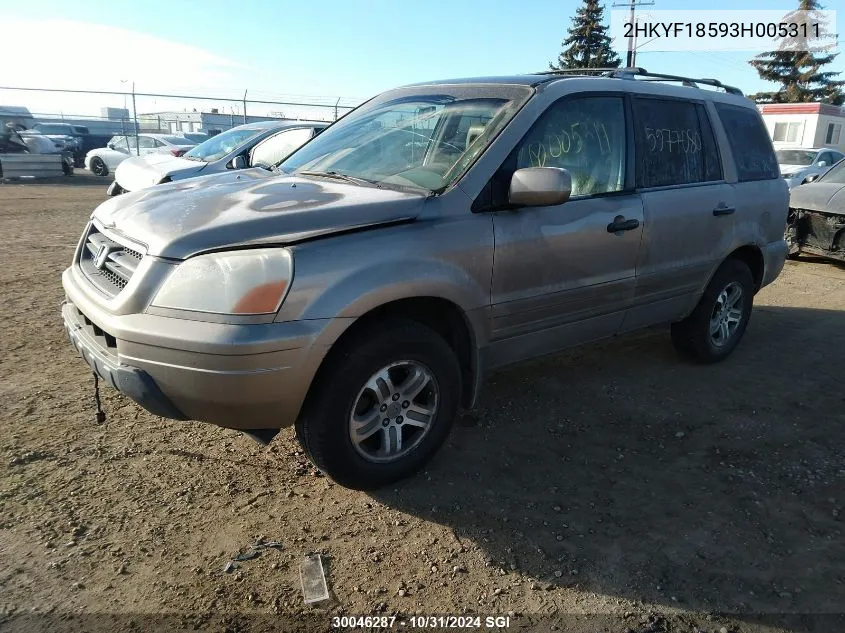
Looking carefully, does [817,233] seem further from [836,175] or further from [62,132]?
[62,132]

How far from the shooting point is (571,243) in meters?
3.53

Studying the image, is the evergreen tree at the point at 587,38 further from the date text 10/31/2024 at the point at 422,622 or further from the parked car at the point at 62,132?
the date text 10/31/2024 at the point at 422,622

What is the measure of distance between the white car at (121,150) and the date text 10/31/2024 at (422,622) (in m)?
19.5

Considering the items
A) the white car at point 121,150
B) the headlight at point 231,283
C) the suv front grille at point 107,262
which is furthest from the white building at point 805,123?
the headlight at point 231,283

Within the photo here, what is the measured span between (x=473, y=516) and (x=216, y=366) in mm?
1332

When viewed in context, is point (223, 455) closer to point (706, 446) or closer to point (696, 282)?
point (706, 446)

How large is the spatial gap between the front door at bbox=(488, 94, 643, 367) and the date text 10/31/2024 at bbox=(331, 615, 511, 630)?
4.54 feet

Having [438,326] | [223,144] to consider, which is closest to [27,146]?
[223,144]

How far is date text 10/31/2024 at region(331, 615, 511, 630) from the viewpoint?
233cm

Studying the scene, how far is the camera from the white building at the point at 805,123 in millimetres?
30750

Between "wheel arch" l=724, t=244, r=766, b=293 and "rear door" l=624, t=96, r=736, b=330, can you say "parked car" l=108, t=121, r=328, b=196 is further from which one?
"wheel arch" l=724, t=244, r=766, b=293

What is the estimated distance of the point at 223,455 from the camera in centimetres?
343

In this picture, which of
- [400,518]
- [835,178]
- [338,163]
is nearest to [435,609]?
[400,518]

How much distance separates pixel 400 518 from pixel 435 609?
58cm
